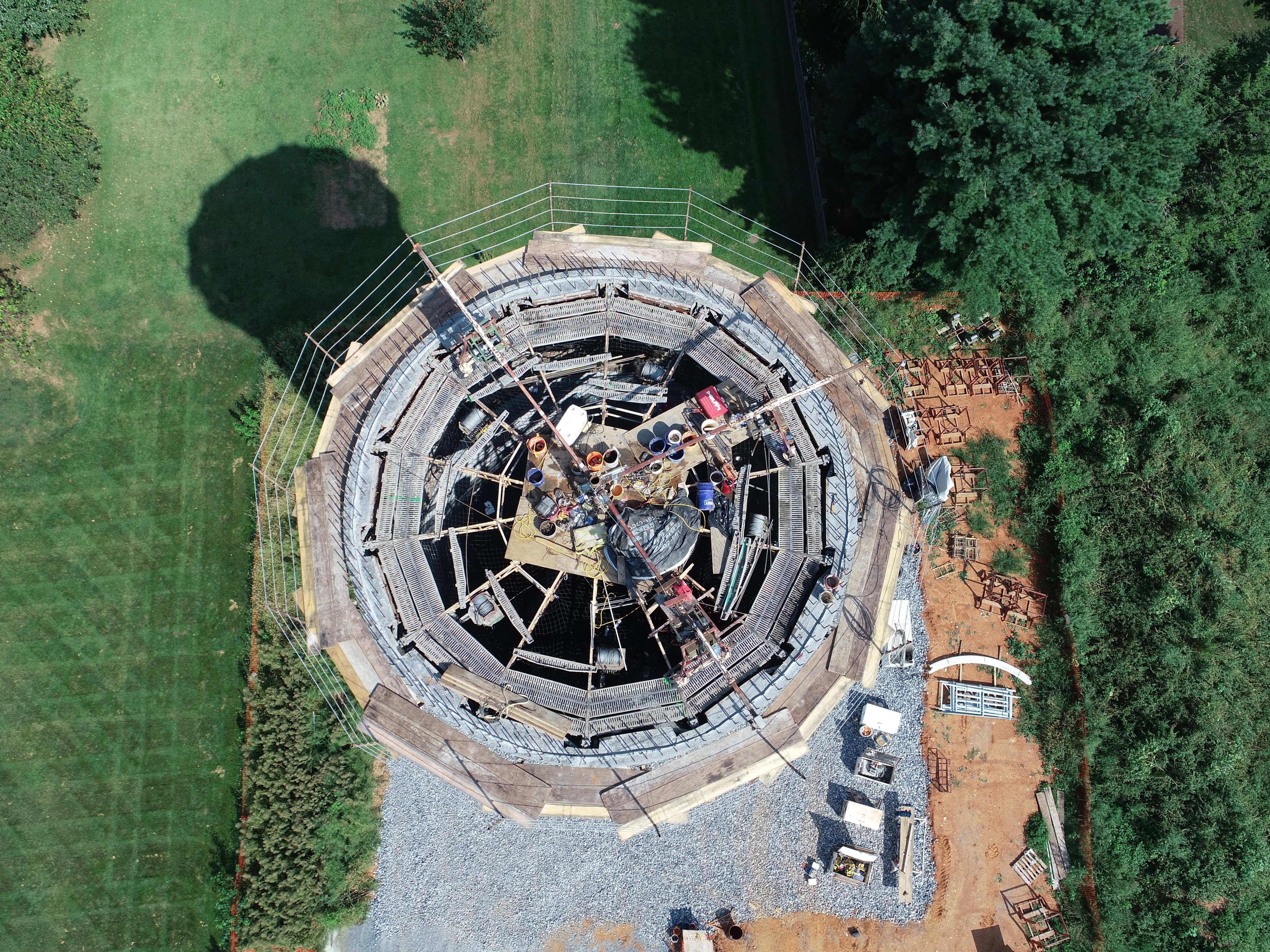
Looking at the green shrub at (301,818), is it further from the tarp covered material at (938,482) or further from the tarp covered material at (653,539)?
the tarp covered material at (938,482)

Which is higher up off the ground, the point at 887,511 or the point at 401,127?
the point at 401,127

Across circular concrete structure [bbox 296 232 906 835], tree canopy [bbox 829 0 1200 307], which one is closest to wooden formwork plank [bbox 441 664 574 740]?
circular concrete structure [bbox 296 232 906 835]

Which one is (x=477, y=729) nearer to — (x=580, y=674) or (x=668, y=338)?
(x=580, y=674)

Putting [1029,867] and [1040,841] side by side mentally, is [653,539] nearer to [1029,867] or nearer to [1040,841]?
[1040,841]

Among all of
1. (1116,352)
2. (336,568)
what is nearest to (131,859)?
(336,568)

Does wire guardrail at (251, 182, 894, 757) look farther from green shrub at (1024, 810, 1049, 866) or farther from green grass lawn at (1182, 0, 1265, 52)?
green grass lawn at (1182, 0, 1265, 52)
